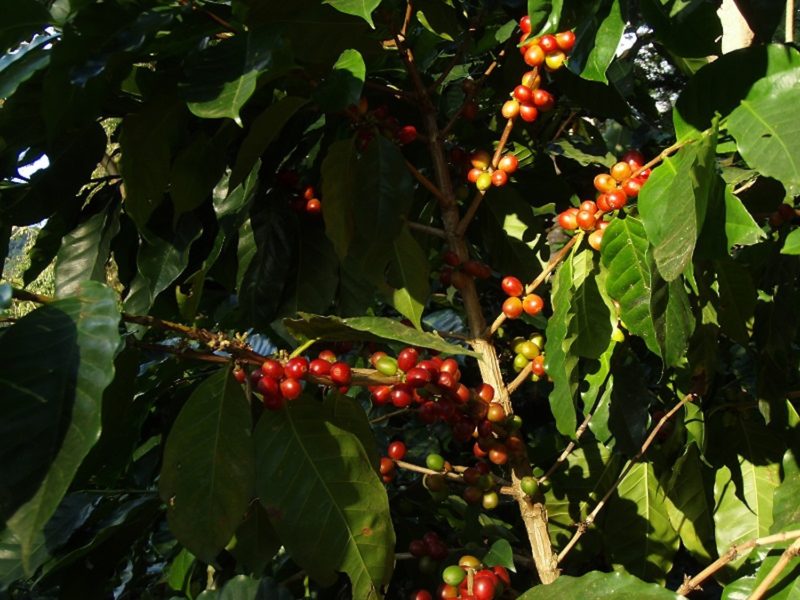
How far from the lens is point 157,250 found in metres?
1.04

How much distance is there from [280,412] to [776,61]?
637 mm

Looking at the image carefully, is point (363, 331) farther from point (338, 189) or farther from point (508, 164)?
point (508, 164)

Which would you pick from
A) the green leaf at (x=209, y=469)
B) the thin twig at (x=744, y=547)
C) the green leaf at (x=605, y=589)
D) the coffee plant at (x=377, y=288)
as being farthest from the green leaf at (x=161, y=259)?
the thin twig at (x=744, y=547)

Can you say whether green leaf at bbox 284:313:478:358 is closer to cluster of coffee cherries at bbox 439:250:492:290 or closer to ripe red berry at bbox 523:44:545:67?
cluster of coffee cherries at bbox 439:250:492:290

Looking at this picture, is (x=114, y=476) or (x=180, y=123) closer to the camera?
(x=180, y=123)

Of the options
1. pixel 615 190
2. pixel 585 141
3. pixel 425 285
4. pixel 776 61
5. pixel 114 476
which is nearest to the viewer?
pixel 776 61

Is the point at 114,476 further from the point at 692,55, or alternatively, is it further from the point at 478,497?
the point at 692,55

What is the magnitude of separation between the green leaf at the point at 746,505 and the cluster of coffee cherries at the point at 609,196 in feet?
1.50

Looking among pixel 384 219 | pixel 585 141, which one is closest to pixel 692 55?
pixel 384 219

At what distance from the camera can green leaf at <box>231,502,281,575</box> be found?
1018 millimetres

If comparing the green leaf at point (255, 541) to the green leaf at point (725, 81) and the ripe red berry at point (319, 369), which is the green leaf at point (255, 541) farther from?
the green leaf at point (725, 81)

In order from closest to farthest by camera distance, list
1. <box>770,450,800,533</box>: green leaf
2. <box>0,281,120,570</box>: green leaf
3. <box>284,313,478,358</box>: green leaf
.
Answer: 1. <box>0,281,120,570</box>: green leaf
2. <box>284,313,478,358</box>: green leaf
3. <box>770,450,800,533</box>: green leaf

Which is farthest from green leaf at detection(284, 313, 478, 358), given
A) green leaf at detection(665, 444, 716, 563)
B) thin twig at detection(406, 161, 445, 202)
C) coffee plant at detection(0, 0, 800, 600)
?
green leaf at detection(665, 444, 716, 563)

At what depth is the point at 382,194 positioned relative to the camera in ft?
3.20
